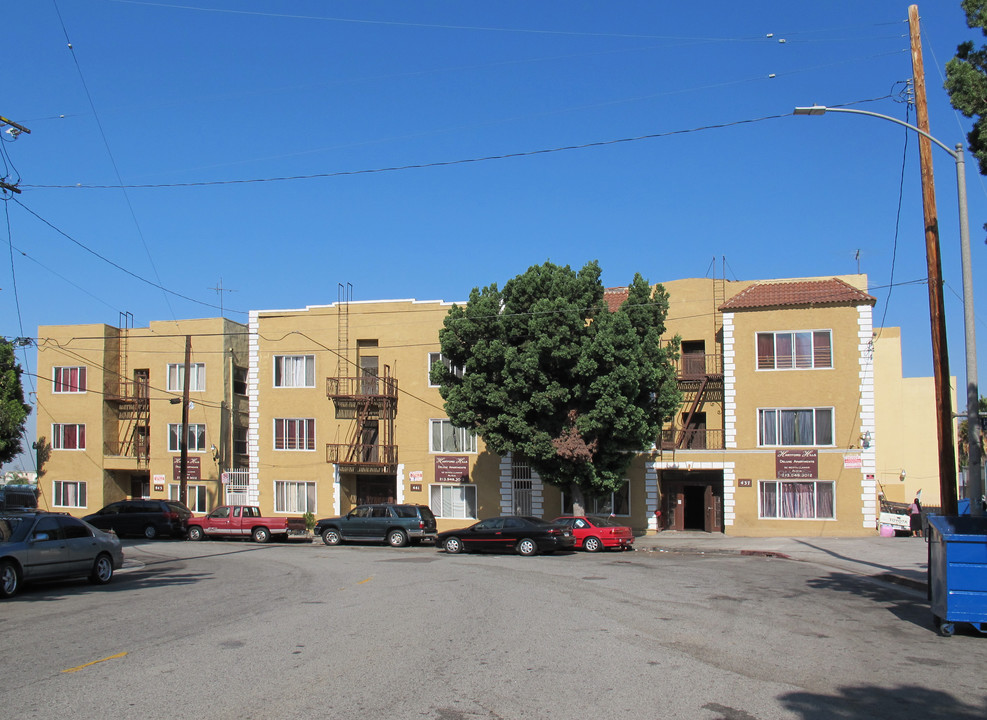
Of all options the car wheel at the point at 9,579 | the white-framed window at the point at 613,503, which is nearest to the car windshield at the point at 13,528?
the car wheel at the point at 9,579

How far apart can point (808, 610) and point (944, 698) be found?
19.1 feet

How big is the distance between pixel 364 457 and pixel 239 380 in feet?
32.1

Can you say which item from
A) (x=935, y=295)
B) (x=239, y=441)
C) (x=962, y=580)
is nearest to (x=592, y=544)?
(x=935, y=295)

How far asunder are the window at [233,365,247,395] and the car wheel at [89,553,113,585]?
84.8ft

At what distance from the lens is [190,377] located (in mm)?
42312

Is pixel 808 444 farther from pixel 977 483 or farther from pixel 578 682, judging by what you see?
pixel 578 682

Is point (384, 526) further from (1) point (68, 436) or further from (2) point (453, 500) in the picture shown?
(1) point (68, 436)

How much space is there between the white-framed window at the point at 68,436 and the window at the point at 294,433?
11645 millimetres

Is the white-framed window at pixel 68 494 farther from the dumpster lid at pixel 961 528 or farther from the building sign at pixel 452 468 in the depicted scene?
the dumpster lid at pixel 961 528

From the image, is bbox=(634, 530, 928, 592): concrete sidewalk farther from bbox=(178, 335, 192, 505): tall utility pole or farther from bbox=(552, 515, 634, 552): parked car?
bbox=(178, 335, 192, 505): tall utility pole

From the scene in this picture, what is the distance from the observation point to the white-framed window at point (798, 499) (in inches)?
1276

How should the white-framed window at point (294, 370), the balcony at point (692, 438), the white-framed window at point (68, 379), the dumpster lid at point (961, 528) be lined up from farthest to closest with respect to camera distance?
the white-framed window at point (68, 379) → the white-framed window at point (294, 370) → the balcony at point (692, 438) → the dumpster lid at point (961, 528)

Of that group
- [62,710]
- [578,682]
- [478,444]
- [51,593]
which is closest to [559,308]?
[478,444]

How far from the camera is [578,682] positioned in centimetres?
856
